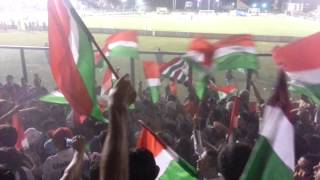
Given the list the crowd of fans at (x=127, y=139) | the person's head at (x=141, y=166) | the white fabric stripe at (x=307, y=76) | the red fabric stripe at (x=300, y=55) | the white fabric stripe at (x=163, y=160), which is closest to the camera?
the crowd of fans at (x=127, y=139)

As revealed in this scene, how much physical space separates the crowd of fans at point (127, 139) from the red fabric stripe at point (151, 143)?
0.21m

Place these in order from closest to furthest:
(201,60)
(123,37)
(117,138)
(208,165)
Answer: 1. (117,138)
2. (208,165)
3. (201,60)
4. (123,37)

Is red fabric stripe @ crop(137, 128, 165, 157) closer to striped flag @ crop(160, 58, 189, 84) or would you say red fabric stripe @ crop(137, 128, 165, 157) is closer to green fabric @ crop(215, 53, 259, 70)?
green fabric @ crop(215, 53, 259, 70)

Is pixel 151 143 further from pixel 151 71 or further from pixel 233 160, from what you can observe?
pixel 151 71

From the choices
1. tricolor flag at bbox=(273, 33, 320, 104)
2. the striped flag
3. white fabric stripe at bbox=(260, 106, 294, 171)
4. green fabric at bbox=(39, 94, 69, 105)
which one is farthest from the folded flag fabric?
white fabric stripe at bbox=(260, 106, 294, 171)

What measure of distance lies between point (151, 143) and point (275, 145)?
1.39m

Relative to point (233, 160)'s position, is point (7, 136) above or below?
below

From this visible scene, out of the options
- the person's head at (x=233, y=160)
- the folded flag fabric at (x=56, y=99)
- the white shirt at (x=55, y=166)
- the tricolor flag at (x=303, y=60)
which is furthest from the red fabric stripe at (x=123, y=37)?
the person's head at (x=233, y=160)

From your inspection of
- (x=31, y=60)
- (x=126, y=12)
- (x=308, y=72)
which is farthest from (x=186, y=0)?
(x=308, y=72)

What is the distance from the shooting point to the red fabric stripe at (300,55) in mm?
3773

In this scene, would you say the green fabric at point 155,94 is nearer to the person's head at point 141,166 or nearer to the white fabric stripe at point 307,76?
the white fabric stripe at point 307,76

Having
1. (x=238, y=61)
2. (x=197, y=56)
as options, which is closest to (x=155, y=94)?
(x=197, y=56)

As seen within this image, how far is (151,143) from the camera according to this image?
146 inches

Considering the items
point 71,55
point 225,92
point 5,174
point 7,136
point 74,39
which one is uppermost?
point 74,39
